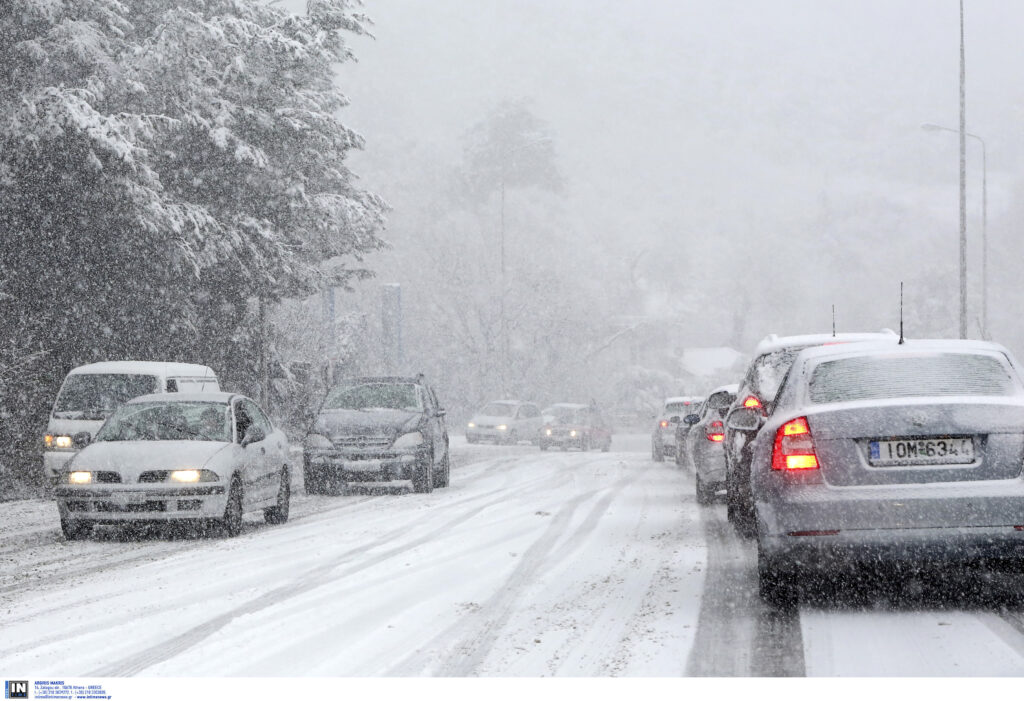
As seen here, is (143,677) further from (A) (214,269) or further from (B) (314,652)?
(A) (214,269)

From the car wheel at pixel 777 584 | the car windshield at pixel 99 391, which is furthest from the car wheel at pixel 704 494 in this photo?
the car wheel at pixel 777 584

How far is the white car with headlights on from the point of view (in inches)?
532

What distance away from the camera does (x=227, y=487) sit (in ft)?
45.3

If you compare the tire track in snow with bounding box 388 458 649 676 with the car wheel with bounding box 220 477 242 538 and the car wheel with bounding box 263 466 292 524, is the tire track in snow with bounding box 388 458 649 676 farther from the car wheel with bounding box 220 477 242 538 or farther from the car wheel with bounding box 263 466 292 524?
the car wheel with bounding box 263 466 292 524

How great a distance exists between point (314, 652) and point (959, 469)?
355cm

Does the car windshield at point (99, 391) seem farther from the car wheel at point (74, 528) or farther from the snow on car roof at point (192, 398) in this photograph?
the car wheel at point (74, 528)

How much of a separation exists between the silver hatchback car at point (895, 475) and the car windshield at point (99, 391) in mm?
13476

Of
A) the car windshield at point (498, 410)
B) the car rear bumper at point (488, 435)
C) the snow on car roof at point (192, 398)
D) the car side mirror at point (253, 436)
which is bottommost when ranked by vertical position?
the car rear bumper at point (488, 435)

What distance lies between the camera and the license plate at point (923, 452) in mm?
7969

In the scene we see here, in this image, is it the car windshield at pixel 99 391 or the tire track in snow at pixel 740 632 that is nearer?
the tire track in snow at pixel 740 632

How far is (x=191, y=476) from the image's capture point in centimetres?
1367

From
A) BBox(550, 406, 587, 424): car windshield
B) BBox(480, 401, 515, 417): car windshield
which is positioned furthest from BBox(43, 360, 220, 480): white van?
BBox(480, 401, 515, 417): car windshield

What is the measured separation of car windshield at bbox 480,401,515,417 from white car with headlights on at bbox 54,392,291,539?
3082 centimetres

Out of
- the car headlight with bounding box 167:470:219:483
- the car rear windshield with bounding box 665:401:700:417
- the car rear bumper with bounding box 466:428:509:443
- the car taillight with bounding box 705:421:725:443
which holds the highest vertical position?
the car taillight with bounding box 705:421:725:443
